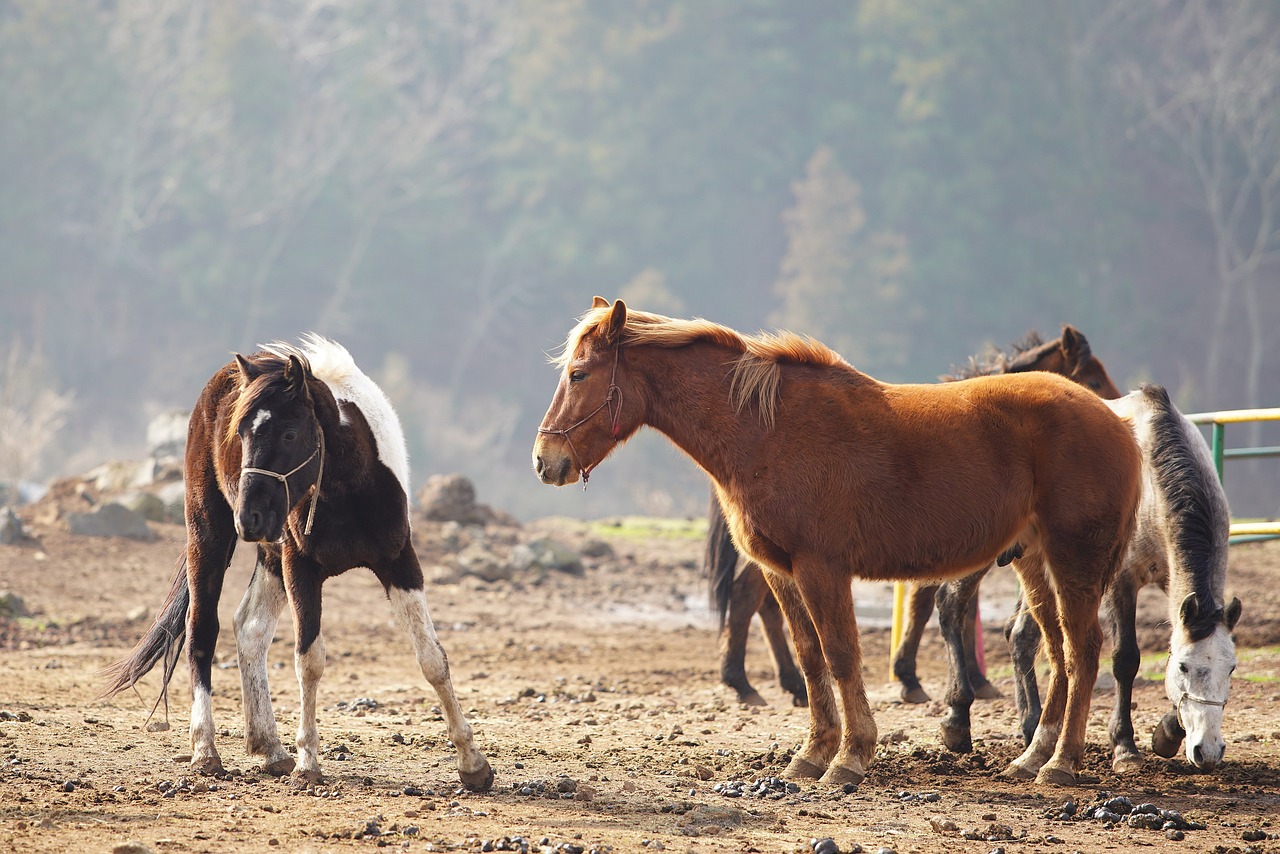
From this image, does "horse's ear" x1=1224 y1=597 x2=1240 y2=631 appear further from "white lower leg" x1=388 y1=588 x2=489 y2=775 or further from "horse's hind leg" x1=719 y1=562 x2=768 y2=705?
"white lower leg" x1=388 y1=588 x2=489 y2=775

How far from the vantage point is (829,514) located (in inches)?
211

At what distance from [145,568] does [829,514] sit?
9244mm

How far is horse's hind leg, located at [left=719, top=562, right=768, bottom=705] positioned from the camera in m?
8.15

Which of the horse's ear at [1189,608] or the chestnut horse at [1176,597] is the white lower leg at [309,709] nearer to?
the chestnut horse at [1176,597]

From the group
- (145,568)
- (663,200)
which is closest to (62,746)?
(145,568)

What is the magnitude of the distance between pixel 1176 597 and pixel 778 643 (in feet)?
10.4

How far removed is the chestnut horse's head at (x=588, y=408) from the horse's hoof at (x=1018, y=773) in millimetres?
2284

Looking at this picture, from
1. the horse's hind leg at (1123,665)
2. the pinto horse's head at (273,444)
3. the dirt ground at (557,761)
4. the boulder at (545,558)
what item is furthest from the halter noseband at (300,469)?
the boulder at (545,558)

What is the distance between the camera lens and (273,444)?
5215 millimetres

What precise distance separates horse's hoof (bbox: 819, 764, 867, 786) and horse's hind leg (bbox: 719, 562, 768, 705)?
279 cm

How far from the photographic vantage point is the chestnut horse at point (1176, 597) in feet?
17.8

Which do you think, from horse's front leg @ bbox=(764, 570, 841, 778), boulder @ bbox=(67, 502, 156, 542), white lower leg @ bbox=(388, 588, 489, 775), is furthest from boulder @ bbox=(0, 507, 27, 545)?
horse's front leg @ bbox=(764, 570, 841, 778)

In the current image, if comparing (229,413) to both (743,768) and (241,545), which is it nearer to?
(743,768)

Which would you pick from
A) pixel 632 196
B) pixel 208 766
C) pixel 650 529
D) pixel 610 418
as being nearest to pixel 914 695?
pixel 610 418
